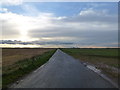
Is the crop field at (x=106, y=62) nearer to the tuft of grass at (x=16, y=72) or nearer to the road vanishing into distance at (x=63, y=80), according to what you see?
the road vanishing into distance at (x=63, y=80)

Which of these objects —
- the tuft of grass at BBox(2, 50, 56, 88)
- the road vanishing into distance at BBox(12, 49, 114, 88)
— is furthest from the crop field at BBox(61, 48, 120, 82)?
the tuft of grass at BBox(2, 50, 56, 88)

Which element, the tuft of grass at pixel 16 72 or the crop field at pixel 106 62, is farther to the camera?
the crop field at pixel 106 62

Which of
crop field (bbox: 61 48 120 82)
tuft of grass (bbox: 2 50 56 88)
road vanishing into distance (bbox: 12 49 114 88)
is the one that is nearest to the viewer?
road vanishing into distance (bbox: 12 49 114 88)

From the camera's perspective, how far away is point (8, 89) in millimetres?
12750

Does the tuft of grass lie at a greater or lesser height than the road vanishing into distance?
lesser

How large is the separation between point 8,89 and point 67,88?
3.33 m

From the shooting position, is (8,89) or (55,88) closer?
(55,88)

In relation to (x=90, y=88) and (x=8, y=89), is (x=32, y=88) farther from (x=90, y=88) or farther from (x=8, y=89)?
(x=90, y=88)

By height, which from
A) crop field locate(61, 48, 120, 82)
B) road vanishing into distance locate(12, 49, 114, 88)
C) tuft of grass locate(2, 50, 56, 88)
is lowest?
crop field locate(61, 48, 120, 82)

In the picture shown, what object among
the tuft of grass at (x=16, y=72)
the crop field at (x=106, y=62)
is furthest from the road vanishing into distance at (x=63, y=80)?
the crop field at (x=106, y=62)

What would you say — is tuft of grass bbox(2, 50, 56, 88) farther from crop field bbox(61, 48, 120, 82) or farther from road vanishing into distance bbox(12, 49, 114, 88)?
crop field bbox(61, 48, 120, 82)

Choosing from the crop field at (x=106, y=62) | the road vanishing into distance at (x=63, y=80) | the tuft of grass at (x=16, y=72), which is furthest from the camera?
the crop field at (x=106, y=62)

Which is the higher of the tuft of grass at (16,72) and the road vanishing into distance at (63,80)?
the road vanishing into distance at (63,80)

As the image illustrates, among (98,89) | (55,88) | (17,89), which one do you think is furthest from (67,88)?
(17,89)
